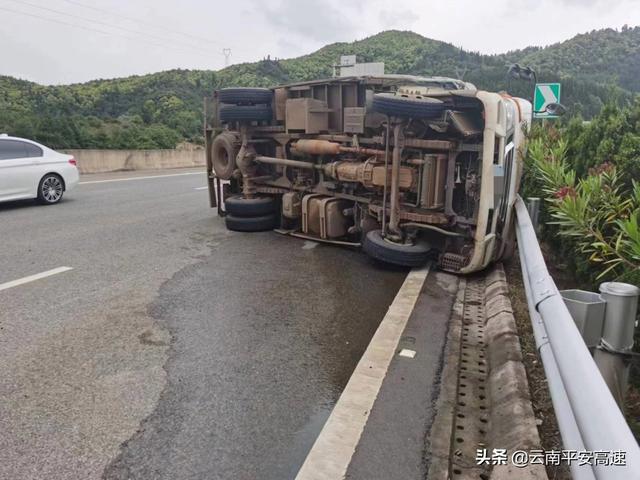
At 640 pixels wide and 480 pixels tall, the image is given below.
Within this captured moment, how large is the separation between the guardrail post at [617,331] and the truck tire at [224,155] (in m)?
6.96

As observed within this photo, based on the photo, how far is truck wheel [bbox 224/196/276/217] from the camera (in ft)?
26.6

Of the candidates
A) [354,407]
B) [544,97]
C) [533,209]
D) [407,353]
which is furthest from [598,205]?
[544,97]

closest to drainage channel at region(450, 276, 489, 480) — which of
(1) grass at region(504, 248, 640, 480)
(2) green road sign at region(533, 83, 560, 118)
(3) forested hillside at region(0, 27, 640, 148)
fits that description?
(1) grass at region(504, 248, 640, 480)

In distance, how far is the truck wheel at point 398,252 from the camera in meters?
5.90

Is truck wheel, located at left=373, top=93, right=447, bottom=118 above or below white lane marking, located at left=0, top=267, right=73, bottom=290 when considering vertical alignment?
above

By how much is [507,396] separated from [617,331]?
130cm

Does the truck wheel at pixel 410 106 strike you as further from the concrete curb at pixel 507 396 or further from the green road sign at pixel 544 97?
the green road sign at pixel 544 97

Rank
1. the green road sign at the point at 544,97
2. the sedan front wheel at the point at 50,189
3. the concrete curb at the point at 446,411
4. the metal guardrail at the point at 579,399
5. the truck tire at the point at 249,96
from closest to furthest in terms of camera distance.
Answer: the metal guardrail at the point at 579,399
the concrete curb at the point at 446,411
the truck tire at the point at 249,96
the green road sign at the point at 544,97
the sedan front wheel at the point at 50,189

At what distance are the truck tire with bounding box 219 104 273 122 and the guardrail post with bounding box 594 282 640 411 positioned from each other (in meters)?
6.52

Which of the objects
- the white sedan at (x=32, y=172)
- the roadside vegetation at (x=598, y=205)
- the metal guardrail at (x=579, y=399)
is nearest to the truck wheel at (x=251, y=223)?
the roadside vegetation at (x=598, y=205)

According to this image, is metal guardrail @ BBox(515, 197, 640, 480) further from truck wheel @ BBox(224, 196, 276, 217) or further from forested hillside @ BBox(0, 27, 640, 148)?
forested hillside @ BBox(0, 27, 640, 148)

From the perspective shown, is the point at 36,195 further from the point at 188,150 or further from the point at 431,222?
the point at 188,150

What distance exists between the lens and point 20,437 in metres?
2.84

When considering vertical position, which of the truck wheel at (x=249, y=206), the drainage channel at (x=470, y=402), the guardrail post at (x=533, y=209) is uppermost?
the guardrail post at (x=533, y=209)
